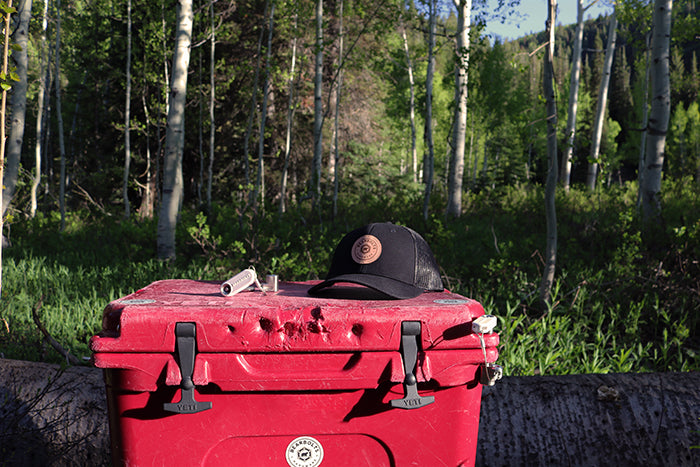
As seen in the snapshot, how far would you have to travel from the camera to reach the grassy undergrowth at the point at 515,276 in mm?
3758

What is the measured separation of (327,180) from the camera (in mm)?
16156

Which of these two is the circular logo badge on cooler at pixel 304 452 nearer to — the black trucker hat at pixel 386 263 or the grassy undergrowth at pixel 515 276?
the black trucker hat at pixel 386 263

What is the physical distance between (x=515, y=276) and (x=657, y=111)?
407 centimetres

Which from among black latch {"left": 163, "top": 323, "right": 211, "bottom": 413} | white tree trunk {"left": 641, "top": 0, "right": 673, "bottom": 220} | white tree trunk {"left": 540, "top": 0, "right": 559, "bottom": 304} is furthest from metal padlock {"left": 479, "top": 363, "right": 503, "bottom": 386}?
white tree trunk {"left": 641, "top": 0, "right": 673, "bottom": 220}

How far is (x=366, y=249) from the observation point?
1928 mm

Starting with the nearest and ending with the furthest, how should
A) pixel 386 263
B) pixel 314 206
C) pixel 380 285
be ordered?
pixel 380 285 < pixel 386 263 < pixel 314 206

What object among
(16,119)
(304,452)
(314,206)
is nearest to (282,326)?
(304,452)

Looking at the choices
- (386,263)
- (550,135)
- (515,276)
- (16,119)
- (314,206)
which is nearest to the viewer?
(386,263)

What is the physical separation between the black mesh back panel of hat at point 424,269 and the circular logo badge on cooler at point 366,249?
0.15 meters

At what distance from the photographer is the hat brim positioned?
177cm

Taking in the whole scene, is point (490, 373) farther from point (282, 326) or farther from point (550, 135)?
point (550, 135)

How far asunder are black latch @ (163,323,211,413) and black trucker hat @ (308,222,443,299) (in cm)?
52

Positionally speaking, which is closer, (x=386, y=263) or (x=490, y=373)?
(x=490, y=373)

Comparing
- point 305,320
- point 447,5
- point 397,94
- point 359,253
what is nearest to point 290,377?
point 305,320
